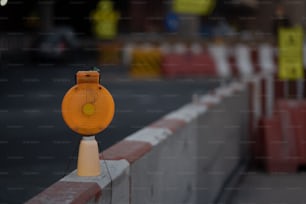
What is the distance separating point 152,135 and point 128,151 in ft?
1.96

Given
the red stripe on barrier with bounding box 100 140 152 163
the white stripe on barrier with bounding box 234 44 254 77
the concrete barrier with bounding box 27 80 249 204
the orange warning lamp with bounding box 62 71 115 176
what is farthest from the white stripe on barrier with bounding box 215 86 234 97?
the white stripe on barrier with bounding box 234 44 254 77

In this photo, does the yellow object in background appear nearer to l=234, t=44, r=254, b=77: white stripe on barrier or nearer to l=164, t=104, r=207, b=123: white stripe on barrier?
l=234, t=44, r=254, b=77: white stripe on barrier

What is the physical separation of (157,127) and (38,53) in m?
22.6

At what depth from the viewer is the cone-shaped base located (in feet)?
11.1

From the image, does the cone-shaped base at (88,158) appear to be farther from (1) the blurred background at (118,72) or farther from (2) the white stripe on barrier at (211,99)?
(2) the white stripe on barrier at (211,99)

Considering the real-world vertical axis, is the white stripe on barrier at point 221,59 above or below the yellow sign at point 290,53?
below

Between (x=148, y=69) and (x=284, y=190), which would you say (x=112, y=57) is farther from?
(x=284, y=190)

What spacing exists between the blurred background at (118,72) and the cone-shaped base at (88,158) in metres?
0.69

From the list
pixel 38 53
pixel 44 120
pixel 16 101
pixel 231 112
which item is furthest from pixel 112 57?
pixel 231 112

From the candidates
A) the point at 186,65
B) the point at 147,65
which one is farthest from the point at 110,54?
the point at 186,65

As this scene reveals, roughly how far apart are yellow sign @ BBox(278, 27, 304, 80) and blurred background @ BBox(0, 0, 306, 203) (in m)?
0.02

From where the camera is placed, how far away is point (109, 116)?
129 inches

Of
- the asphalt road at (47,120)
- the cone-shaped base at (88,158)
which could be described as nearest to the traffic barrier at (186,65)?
the asphalt road at (47,120)

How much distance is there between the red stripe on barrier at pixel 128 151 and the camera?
3.91 m
